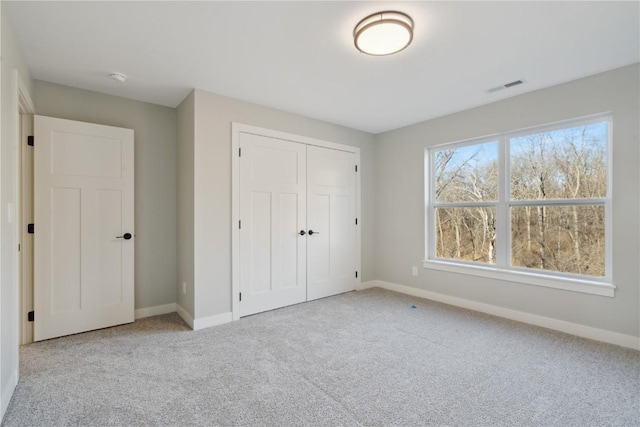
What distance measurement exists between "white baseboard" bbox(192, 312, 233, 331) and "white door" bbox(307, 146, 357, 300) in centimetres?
116

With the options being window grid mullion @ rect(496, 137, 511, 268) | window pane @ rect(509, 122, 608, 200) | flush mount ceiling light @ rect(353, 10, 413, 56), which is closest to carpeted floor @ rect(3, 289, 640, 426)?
→ window grid mullion @ rect(496, 137, 511, 268)

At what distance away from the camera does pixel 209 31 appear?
218 cm

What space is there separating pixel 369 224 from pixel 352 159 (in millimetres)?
1083

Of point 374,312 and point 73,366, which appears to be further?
point 374,312

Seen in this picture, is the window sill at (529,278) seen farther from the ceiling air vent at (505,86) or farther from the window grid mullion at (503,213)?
the ceiling air vent at (505,86)

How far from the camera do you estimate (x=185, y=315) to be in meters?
3.35

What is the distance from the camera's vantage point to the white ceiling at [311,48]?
6.44 feet

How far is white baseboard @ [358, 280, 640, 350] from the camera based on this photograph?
271cm

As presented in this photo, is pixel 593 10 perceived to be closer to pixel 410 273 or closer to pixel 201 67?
pixel 201 67

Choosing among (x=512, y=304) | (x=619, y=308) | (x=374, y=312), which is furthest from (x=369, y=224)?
(x=619, y=308)

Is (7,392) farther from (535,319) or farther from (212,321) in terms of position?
(535,319)

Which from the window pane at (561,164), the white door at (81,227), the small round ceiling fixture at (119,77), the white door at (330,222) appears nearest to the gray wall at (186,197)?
the white door at (81,227)

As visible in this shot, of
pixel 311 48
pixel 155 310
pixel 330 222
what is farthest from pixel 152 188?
pixel 311 48

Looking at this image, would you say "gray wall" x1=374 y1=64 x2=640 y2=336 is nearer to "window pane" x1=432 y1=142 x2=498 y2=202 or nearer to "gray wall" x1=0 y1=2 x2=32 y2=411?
"window pane" x1=432 y1=142 x2=498 y2=202
